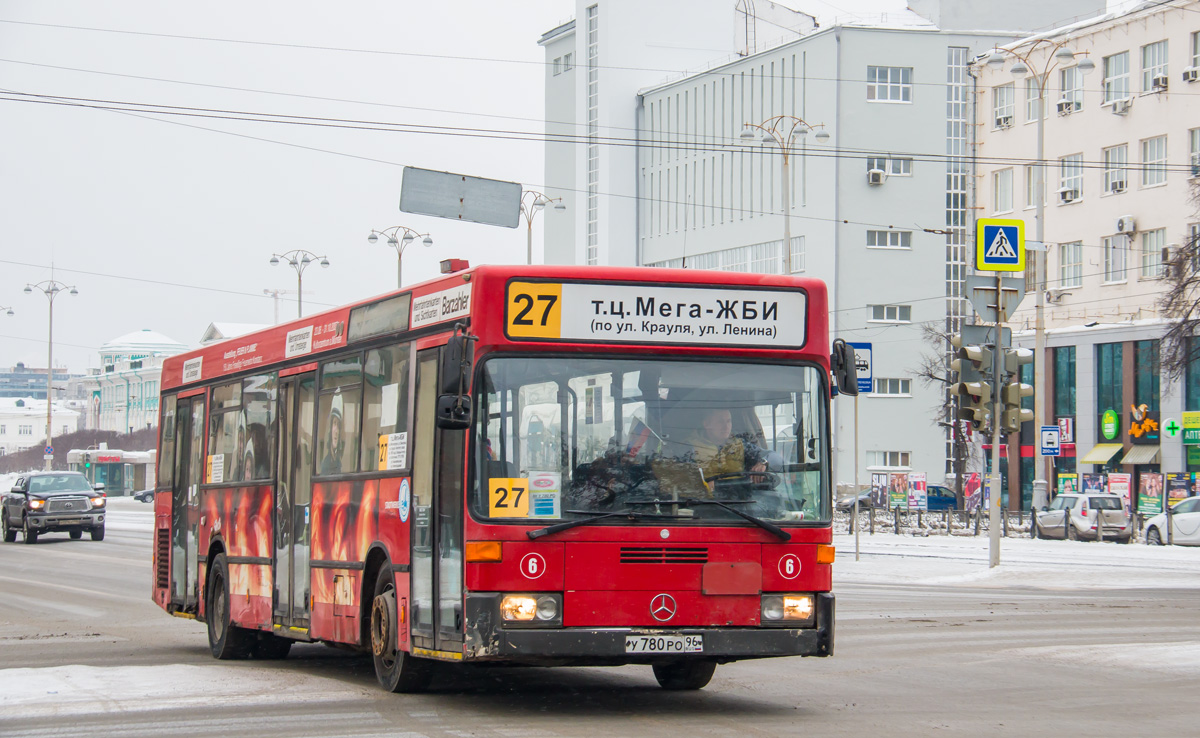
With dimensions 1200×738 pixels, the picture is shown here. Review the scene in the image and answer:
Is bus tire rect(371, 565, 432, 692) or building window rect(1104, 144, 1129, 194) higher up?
building window rect(1104, 144, 1129, 194)

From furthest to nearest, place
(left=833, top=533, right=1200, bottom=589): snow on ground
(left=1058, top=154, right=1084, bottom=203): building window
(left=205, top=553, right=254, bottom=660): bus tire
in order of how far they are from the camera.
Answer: (left=1058, top=154, right=1084, bottom=203): building window → (left=833, top=533, right=1200, bottom=589): snow on ground → (left=205, top=553, right=254, bottom=660): bus tire

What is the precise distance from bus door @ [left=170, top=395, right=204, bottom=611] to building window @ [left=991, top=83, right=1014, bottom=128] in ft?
179

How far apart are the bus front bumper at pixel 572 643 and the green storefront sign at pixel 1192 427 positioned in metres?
48.0

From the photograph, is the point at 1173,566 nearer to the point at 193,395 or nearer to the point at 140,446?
the point at 193,395

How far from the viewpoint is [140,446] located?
5389 inches

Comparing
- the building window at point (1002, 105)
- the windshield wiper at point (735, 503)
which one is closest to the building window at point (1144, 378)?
the building window at point (1002, 105)

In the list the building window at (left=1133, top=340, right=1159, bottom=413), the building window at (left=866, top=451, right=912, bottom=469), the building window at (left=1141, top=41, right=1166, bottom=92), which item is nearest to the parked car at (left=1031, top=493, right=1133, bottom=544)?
the building window at (left=1133, top=340, right=1159, bottom=413)

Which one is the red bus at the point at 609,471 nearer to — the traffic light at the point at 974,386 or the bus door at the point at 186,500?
the bus door at the point at 186,500

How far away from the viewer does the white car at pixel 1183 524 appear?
39.5 metres

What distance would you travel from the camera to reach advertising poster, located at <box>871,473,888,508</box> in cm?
4934

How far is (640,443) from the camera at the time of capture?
376 inches

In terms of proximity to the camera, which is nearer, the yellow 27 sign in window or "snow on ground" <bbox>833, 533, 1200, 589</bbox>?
the yellow 27 sign in window

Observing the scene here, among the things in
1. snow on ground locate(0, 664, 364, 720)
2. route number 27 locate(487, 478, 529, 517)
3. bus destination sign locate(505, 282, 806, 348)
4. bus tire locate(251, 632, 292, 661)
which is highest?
bus destination sign locate(505, 282, 806, 348)

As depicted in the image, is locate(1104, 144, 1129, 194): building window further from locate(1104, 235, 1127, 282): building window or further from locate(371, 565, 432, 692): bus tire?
locate(371, 565, 432, 692): bus tire
